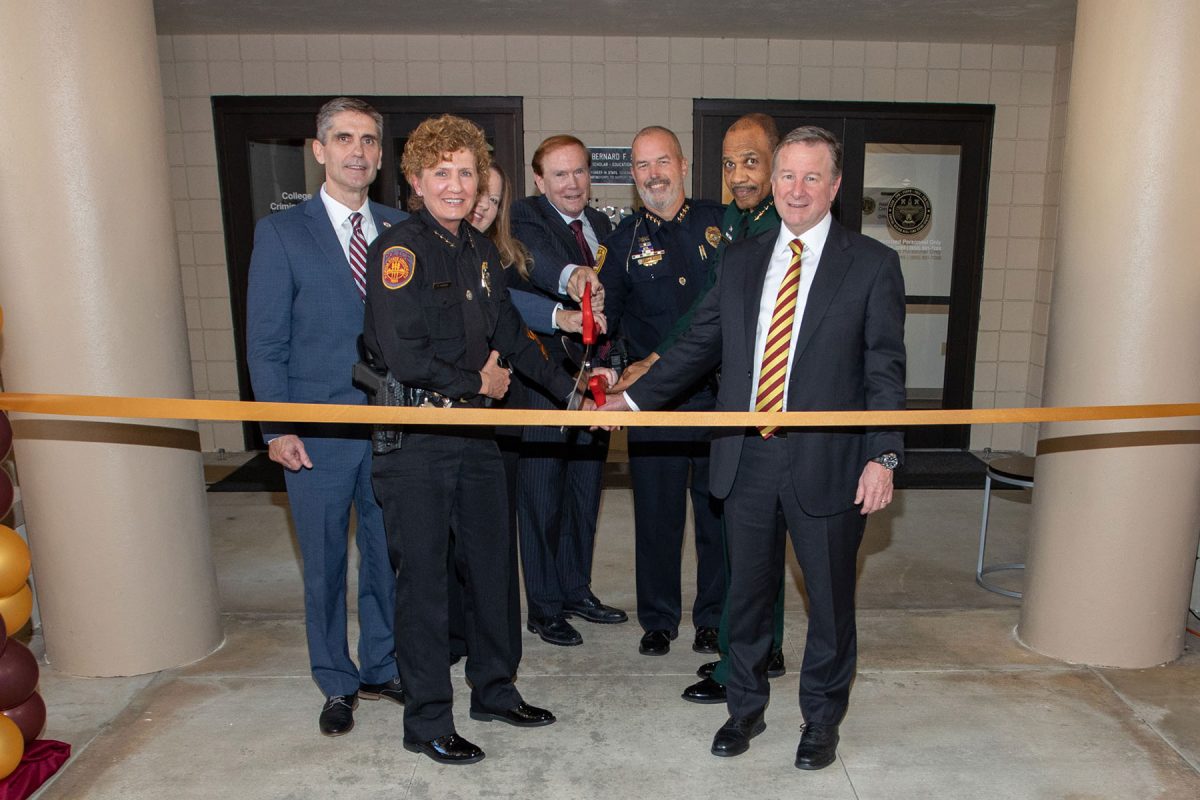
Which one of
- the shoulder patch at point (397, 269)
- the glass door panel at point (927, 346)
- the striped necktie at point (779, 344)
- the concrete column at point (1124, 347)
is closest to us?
the shoulder patch at point (397, 269)

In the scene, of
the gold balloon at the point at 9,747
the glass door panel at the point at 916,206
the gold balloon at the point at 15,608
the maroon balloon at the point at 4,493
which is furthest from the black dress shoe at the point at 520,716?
the glass door panel at the point at 916,206

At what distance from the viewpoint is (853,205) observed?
642cm

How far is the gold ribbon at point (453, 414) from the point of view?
259 centimetres

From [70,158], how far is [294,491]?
51.3 inches

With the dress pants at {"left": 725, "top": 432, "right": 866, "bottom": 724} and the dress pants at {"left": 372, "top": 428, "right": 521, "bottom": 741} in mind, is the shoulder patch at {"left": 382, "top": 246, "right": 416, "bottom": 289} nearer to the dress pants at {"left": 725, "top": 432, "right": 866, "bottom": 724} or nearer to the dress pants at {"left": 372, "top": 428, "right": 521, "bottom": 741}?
the dress pants at {"left": 372, "top": 428, "right": 521, "bottom": 741}

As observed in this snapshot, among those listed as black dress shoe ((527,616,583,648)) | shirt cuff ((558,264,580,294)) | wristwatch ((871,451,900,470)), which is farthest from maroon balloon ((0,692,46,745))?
wristwatch ((871,451,900,470))

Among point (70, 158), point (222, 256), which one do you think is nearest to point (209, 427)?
point (222, 256)

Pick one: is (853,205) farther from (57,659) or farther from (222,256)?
(57,659)

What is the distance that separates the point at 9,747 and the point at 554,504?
5.97 feet

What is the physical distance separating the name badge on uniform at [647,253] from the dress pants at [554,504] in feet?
1.94

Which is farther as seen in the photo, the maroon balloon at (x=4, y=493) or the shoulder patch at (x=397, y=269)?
the maroon balloon at (x=4, y=493)

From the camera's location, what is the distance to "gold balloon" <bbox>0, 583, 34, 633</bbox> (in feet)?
9.27

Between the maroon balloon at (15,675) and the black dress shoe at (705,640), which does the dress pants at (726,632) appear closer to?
the black dress shoe at (705,640)

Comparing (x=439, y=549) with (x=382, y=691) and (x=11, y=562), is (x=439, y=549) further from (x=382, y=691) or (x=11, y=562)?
(x=11, y=562)
